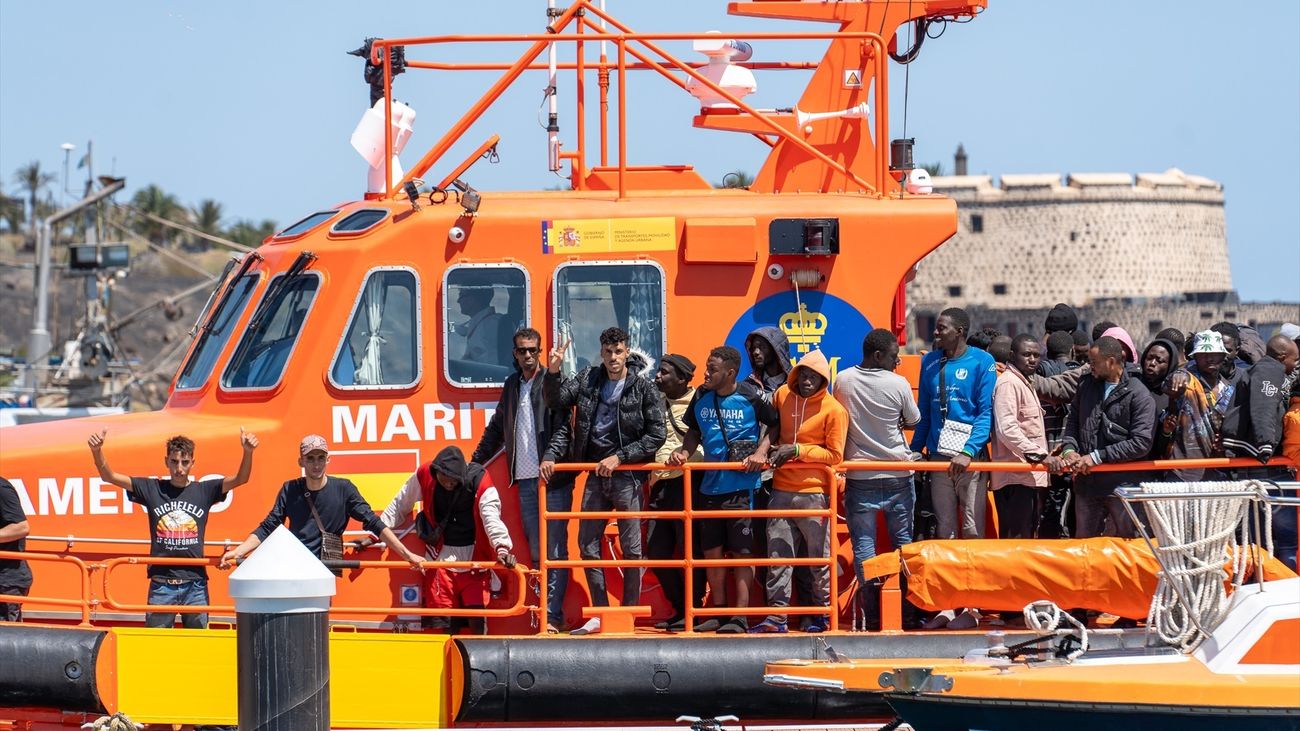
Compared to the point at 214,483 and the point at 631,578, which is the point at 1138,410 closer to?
the point at 631,578

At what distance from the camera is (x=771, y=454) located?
348 inches

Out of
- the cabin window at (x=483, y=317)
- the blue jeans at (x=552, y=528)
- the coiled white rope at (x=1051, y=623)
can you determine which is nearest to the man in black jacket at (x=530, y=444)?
the blue jeans at (x=552, y=528)

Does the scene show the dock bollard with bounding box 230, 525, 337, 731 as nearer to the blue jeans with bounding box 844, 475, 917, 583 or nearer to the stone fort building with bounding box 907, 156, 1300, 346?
the blue jeans with bounding box 844, 475, 917, 583

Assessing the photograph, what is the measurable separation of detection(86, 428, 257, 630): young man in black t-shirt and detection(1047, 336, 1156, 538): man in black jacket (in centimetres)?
441

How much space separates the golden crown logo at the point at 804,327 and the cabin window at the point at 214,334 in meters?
3.04

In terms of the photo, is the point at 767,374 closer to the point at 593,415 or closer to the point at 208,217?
the point at 593,415

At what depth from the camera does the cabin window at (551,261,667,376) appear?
9.49 meters

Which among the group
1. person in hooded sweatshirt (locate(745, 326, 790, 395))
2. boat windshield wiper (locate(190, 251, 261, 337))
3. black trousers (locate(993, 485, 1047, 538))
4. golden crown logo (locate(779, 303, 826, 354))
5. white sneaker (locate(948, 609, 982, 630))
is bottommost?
white sneaker (locate(948, 609, 982, 630))

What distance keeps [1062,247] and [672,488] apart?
8369 centimetres

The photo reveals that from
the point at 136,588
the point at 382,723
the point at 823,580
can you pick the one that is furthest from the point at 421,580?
the point at 823,580

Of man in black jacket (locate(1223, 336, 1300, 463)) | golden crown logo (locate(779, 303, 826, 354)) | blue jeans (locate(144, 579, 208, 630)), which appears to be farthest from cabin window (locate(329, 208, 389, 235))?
man in black jacket (locate(1223, 336, 1300, 463))

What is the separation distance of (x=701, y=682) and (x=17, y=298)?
71.2m

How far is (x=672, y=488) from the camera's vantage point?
30.4 ft

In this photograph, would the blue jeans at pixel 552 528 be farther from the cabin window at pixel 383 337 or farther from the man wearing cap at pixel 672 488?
the cabin window at pixel 383 337
